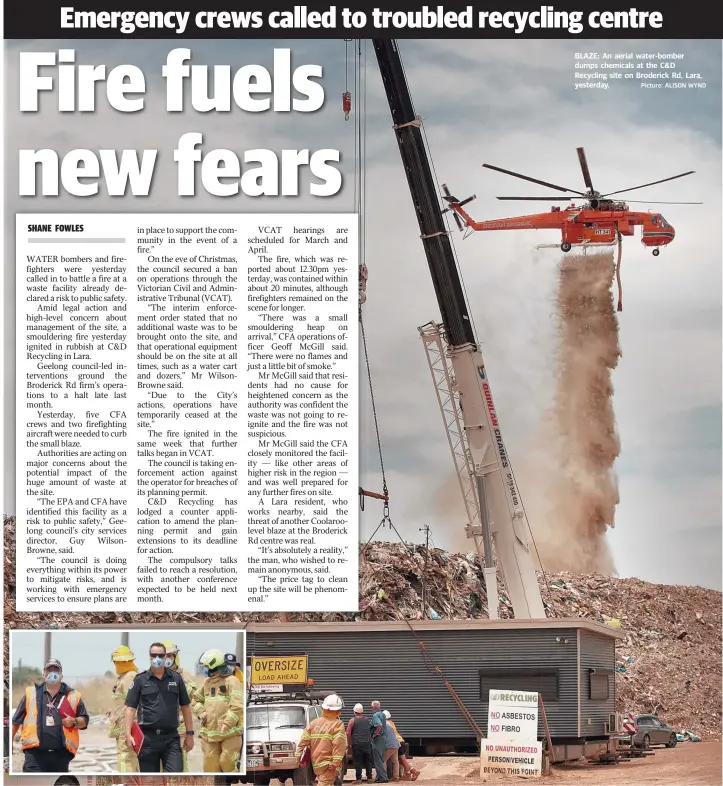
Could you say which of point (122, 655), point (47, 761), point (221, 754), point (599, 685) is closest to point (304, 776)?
point (221, 754)

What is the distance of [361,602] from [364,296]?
615 inches

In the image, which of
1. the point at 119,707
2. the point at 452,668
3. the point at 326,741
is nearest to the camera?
the point at 326,741

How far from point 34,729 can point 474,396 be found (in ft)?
37.8

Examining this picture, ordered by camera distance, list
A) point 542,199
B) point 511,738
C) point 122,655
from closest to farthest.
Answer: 1. point 122,655
2. point 511,738
3. point 542,199

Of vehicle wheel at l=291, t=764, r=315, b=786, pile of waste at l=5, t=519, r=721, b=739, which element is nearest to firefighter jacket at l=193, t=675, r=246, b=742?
vehicle wheel at l=291, t=764, r=315, b=786

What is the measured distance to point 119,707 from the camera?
22953 mm

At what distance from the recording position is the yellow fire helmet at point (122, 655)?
23594mm

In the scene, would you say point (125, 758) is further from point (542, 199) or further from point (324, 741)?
point (542, 199)

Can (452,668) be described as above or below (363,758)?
above

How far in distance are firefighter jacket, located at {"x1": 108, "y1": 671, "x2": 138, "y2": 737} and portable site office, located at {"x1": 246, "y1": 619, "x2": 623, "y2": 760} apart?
4637mm

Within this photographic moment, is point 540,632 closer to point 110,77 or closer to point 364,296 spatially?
point 364,296

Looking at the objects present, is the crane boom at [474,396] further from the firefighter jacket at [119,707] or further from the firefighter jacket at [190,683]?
the firefighter jacket at [119,707]

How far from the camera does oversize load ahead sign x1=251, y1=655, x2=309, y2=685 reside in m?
26.9
